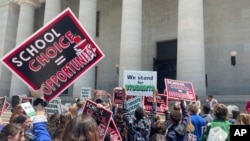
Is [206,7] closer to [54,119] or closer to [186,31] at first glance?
[186,31]

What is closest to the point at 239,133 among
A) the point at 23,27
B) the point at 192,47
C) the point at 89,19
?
the point at 192,47

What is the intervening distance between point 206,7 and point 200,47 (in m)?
5.96

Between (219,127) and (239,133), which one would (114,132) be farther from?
(239,133)

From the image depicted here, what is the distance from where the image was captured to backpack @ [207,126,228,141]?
4.55m

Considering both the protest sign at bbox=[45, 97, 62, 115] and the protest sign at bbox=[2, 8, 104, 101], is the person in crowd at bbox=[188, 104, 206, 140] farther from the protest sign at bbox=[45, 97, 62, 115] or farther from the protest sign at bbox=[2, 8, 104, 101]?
the protest sign at bbox=[45, 97, 62, 115]

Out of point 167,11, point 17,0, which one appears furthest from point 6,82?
point 167,11

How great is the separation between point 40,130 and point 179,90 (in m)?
6.95

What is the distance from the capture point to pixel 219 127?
15.1ft

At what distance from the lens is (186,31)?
15.8 meters

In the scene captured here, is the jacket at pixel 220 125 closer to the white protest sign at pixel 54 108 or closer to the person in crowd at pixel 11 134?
the person in crowd at pixel 11 134

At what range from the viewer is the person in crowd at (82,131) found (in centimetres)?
221

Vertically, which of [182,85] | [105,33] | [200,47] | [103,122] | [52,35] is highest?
[105,33]

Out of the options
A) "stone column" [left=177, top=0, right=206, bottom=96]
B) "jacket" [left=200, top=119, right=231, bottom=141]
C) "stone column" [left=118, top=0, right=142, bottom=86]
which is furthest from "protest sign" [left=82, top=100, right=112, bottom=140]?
"stone column" [left=118, top=0, right=142, bottom=86]

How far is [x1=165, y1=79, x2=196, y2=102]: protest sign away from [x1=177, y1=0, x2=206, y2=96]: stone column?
5.86 meters
